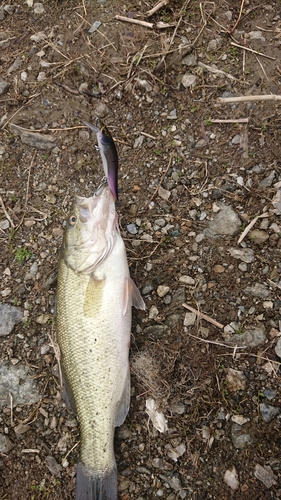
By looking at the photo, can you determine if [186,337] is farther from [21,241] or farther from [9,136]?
[9,136]

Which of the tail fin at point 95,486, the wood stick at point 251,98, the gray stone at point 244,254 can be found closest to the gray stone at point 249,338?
the gray stone at point 244,254

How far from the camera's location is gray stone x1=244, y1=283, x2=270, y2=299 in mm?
3566

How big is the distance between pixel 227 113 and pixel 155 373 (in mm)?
2375

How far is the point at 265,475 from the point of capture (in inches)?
131

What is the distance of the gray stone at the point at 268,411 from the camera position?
3.39 meters

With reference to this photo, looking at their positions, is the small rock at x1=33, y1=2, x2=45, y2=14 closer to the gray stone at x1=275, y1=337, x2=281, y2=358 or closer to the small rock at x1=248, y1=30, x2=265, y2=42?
the small rock at x1=248, y1=30, x2=265, y2=42

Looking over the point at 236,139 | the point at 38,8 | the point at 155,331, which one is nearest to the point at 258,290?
the point at 155,331

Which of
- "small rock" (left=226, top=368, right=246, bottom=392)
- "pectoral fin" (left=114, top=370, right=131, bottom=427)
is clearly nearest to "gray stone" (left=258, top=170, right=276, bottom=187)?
"small rock" (left=226, top=368, right=246, bottom=392)

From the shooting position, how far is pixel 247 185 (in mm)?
3732

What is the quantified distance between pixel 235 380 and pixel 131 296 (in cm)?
108

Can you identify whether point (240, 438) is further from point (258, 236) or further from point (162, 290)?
point (258, 236)

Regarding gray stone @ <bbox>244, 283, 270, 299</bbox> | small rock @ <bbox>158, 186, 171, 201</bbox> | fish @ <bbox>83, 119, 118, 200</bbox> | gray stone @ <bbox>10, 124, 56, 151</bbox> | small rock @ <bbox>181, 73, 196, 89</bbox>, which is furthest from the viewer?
gray stone @ <bbox>10, 124, 56, 151</bbox>

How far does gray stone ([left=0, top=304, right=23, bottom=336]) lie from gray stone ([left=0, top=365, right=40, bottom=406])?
1.12 ft

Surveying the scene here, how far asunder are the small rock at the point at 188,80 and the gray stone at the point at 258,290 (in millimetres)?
1934
